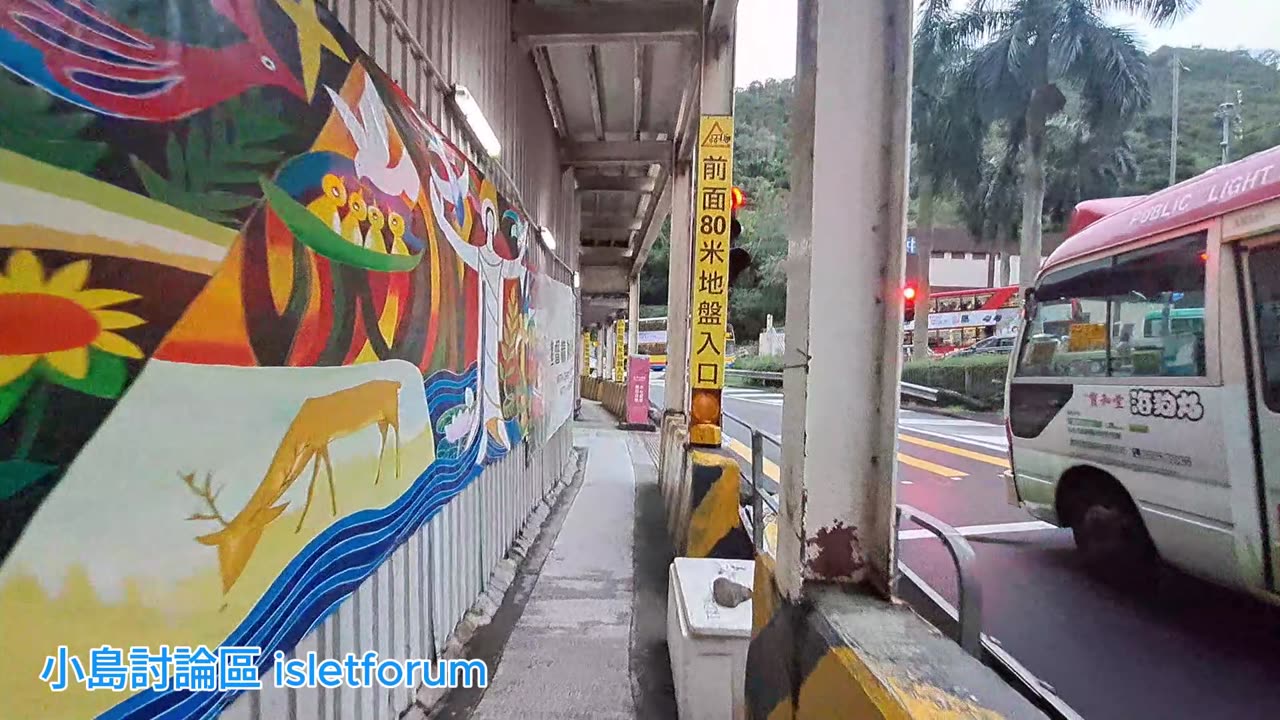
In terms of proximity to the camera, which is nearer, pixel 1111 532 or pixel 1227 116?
pixel 1111 532

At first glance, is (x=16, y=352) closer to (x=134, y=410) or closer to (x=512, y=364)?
(x=134, y=410)

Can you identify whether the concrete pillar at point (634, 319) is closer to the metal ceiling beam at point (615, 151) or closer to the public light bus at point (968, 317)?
the public light bus at point (968, 317)

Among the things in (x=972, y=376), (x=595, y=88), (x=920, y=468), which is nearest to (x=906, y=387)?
(x=972, y=376)

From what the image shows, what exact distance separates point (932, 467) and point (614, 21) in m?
7.43

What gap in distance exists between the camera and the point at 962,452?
10.5 metres

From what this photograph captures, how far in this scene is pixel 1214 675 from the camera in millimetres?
3477

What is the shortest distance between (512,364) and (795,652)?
360cm

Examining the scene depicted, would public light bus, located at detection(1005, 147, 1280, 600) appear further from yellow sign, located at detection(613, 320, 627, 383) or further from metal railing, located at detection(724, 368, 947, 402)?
yellow sign, located at detection(613, 320, 627, 383)

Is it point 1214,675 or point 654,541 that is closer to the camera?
point 1214,675

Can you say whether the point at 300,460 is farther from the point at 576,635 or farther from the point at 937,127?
the point at 937,127

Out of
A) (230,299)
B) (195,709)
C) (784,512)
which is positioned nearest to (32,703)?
(195,709)

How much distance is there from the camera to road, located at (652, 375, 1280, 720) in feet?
10.7

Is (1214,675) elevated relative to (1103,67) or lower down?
lower down

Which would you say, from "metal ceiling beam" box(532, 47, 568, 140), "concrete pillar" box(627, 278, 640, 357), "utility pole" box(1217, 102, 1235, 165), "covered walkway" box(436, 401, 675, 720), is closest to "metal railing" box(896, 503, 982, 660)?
"covered walkway" box(436, 401, 675, 720)
